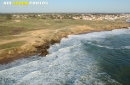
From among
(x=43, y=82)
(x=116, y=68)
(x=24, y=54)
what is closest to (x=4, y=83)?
(x=43, y=82)

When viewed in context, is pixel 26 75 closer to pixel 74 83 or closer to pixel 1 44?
pixel 74 83

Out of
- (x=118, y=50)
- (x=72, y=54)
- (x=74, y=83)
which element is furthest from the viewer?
(x=118, y=50)

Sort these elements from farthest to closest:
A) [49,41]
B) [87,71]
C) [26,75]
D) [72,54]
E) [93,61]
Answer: [49,41], [72,54], [93,61], [87,71], [26,75]

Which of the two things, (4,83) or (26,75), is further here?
(26,75)

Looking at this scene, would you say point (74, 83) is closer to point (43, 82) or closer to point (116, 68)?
point (43, 82)

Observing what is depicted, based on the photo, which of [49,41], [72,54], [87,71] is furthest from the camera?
[49,41]

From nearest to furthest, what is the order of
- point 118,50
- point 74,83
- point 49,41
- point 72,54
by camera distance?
point 74,83 → point 72,54 → point 118,50 → point 49,41

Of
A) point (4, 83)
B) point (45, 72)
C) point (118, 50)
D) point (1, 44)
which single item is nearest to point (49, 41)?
point (1, 44)

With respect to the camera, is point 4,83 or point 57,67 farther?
point 57,67

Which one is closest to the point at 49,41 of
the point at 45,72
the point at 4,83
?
the point at 45,72
